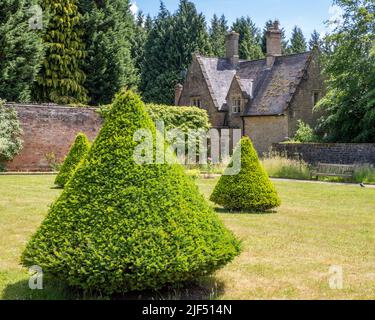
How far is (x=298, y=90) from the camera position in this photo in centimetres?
3416

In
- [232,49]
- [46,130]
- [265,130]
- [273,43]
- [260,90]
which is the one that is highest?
[232,49]

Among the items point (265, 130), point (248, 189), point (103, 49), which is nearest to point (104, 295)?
point (248, 189)

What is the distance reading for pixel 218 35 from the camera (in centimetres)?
7025

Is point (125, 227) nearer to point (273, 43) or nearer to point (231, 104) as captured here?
point (231, 104)

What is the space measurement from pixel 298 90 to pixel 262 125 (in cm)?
348

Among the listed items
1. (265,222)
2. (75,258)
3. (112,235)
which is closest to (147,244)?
(112,235)

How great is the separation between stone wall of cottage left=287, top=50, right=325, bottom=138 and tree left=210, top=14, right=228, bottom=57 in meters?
26.4

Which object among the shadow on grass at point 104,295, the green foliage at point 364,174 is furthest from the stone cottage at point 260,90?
the shadow on grass at point 104,295

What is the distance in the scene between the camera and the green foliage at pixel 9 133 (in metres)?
26.2

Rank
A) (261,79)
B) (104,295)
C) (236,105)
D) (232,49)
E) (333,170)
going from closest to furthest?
(104,295), (333,170), (236,105), (261,79), (232,49)

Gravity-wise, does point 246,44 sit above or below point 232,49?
above

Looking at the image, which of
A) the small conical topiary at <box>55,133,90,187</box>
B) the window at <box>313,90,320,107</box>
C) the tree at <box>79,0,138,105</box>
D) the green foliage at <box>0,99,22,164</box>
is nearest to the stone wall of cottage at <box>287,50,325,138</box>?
the window at <box>313,90,320,107</box>

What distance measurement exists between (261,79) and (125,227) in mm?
33392
